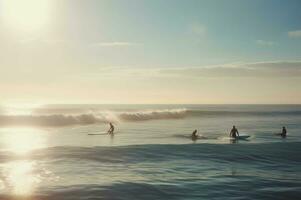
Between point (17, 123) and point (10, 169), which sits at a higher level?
point (17, 123)

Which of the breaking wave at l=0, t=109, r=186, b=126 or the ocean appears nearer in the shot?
the ocean

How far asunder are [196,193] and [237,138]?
27386 mm

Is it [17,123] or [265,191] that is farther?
[17,123]

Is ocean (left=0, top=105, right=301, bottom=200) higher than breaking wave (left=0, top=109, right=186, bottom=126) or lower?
lower

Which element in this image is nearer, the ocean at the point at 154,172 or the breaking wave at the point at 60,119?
the ocean at the point at 154,172

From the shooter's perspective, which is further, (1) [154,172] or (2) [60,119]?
(2) [60,119]

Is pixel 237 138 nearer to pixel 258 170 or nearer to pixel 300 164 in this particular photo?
pixel 300 164

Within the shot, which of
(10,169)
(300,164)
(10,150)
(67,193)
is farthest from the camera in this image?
(10,150)

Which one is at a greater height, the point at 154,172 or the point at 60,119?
the point at 60,119

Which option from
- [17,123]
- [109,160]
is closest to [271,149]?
[109,160]

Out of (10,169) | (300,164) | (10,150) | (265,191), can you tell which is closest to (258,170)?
(300,164)

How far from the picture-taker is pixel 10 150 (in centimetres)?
3319

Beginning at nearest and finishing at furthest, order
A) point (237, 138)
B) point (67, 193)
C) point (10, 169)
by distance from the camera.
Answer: point (67, 193) < point (10, 169) < point (237, 138)

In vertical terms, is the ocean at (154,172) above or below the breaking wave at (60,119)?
below
